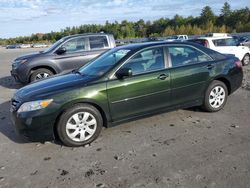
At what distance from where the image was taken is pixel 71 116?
4.55 meters

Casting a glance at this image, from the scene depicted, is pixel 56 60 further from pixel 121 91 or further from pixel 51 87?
pixel 121 91

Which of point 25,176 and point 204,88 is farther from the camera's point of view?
point 204,88

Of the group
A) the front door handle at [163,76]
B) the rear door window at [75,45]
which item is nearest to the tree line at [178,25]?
the rear door window at [75,45]

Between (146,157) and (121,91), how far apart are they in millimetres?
1228

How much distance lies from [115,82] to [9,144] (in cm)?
206

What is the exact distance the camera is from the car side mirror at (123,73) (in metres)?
4.77

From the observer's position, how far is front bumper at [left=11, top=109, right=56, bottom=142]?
14.4 ft

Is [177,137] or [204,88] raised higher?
[204,88]

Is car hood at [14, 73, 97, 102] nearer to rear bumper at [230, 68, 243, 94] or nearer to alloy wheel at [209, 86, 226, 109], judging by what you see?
alloy wheel at [209, 86, 226, 109]

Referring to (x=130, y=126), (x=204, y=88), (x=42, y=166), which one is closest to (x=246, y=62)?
(x=204, y=88)

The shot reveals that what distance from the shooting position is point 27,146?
4738 millimetres

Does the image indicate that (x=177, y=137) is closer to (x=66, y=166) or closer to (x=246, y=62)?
(x=66, y=166)

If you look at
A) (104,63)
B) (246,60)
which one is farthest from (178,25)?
A: (104,63)

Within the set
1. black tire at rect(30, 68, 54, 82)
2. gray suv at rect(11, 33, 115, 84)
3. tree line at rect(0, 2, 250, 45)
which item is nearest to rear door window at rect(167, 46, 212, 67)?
gray suv at rect(11, 33, 115, 84)
